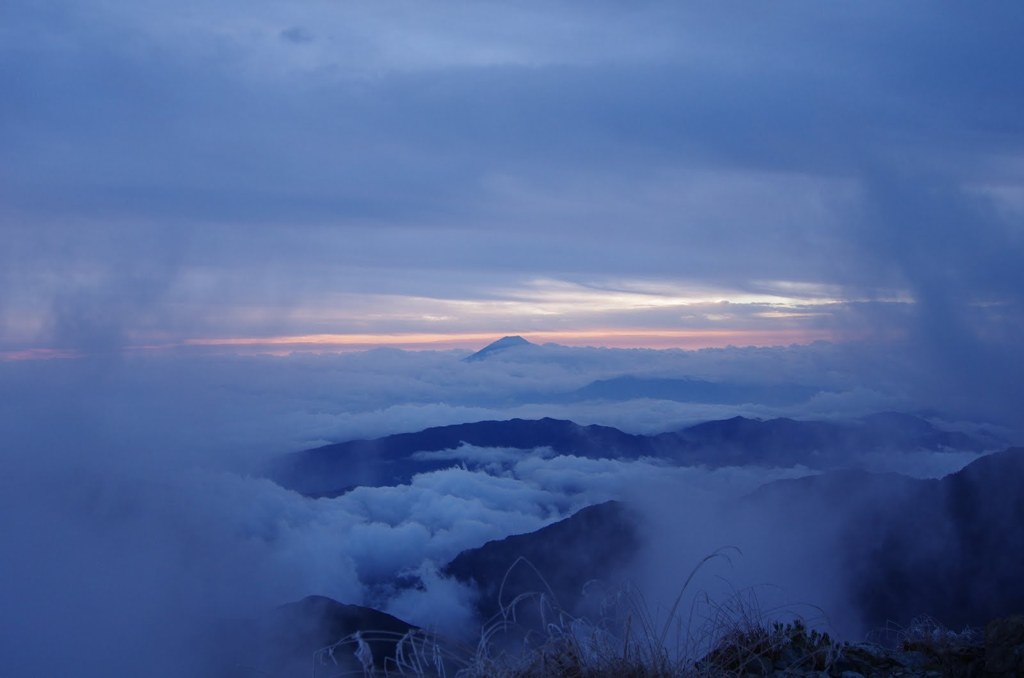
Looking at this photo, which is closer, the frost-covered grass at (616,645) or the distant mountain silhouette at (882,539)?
the frost-covered grass at (616,645)

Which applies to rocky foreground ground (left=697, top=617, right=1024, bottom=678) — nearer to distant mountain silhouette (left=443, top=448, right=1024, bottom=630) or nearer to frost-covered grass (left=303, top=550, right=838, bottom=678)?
frost-covered grass (left=303, top=550, right=838, bottom=678)

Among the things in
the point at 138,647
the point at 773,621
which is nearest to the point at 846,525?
the point at 773,621

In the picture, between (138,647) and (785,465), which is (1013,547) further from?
(138,647)

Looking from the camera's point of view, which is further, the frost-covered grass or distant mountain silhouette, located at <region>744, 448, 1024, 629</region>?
distant mountain silhouette, located at <region>744, 448, 1024, 629</region>

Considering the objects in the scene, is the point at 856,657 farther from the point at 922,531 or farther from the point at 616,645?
the point at 922,531

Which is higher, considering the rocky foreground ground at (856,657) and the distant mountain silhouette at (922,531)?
the rocky foreground ground at (856,657)

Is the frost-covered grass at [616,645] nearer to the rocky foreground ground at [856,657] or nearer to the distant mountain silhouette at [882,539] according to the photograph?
the rocky foreground ground at [856,657]

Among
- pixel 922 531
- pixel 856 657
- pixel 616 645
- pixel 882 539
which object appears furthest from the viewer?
pixel 882 539

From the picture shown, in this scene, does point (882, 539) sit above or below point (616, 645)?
below

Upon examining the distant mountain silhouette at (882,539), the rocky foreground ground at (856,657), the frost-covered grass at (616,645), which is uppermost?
the frost-covered grass at (616,645)

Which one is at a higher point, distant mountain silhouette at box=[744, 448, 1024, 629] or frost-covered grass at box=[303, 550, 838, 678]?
frost-covered grass at box=[303, 550, 838, 678]

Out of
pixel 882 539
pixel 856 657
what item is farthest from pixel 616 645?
pixel 882 539

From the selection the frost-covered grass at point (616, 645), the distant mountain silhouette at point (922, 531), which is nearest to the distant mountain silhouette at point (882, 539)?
the distant mountain silhouette at point (922, 531)

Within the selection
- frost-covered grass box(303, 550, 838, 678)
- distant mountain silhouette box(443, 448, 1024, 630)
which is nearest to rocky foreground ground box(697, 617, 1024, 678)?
frost-covered grass box(303, 550, 838, 678)
